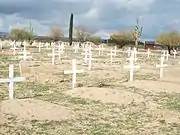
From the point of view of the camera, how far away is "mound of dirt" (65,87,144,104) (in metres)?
14.6

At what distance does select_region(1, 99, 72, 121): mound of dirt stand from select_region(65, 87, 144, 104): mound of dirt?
2484mm

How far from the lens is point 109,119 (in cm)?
1189

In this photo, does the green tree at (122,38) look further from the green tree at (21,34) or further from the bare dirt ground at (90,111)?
the bare dirt ground at (90,111)

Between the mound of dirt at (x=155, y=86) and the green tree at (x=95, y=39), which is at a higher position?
the green tree at (x=95, y=39)

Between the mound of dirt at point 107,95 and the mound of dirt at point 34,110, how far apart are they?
248 cm

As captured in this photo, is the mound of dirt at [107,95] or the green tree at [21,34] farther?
the green tree at [21,34]

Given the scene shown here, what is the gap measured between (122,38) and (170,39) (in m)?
9.24

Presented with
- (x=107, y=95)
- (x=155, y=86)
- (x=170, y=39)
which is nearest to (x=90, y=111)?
(x=107, y=95)

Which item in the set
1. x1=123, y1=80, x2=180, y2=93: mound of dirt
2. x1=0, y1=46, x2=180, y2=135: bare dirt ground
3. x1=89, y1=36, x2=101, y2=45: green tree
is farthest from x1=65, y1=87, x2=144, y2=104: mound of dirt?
x1=89, y1=36, x2=101, y2=45: green tree

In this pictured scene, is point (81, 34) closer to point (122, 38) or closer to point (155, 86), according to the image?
point (122, 38)

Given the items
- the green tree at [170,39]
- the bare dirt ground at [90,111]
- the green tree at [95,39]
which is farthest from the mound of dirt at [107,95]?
the green tree at [95,39]

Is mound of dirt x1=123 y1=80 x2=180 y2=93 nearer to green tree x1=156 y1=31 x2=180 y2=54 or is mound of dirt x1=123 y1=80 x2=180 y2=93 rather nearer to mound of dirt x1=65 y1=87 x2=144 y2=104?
mound of dirt x1=65 y1=87 x2=144 y2=104

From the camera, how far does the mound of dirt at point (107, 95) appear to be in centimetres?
1463

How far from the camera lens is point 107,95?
1501cm
